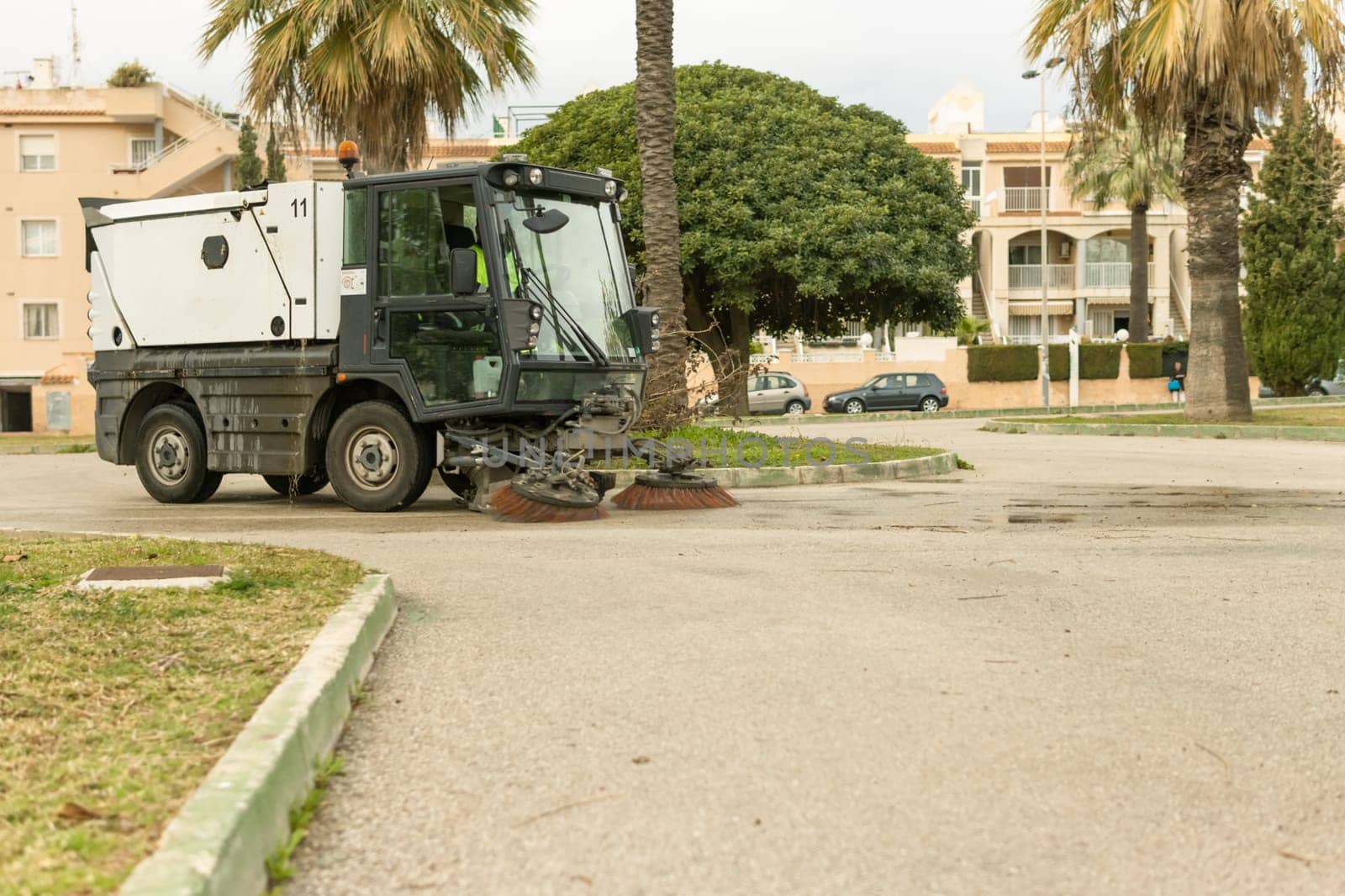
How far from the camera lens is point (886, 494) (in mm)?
Answer: 14750

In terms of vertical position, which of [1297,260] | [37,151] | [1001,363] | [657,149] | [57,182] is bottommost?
[1001,363]

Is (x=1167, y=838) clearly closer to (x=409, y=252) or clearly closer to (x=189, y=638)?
(x=189, y=638)

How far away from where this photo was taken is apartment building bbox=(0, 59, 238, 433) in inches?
2146

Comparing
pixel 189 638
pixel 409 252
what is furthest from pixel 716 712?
pixel 409 252

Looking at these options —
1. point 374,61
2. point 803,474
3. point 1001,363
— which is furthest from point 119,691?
point 1001,363

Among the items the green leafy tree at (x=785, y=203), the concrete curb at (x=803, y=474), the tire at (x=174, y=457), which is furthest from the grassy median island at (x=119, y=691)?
the green leafy tree at (x=785, y=203)

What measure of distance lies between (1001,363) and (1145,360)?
15.8 ft

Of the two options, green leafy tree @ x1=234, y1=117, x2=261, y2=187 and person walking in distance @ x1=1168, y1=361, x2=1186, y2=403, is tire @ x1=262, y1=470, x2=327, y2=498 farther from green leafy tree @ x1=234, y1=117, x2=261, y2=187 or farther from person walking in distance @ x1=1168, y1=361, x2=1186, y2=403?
green leafy tree @ x1=234, y1=117, x2=261, y2=187

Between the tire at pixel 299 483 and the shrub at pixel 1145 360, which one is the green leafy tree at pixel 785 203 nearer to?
the shrub at pixel 1145 360

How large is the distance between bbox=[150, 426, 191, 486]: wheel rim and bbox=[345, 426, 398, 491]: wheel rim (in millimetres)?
2155

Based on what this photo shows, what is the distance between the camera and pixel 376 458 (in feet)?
43.0

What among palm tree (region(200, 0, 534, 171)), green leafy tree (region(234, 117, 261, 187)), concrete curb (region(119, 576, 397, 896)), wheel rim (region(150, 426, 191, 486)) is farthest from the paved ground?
green leafy tree (region(234, 117, 261, 187))

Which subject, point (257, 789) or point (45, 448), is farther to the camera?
point (45, 448)

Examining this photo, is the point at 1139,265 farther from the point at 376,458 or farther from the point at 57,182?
the point at 376,458
